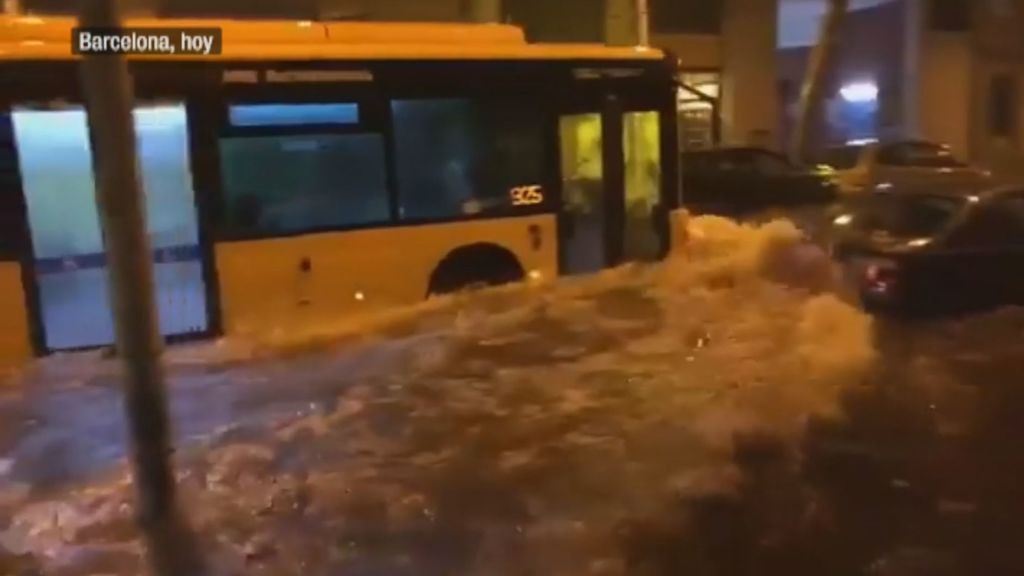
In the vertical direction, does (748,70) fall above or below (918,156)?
above

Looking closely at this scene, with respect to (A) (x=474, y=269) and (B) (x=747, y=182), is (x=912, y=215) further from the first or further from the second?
(B) (x=747, y=182)

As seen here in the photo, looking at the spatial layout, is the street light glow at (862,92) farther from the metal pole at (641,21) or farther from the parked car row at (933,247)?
the parked car row at (933,247)

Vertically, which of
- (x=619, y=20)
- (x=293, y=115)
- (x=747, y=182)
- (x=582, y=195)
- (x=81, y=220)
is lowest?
(x=747, y=182)

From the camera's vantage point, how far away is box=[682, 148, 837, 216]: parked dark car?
1005 inches

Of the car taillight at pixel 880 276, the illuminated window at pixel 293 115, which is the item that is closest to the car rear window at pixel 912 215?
the car taillight at pixel 880 276

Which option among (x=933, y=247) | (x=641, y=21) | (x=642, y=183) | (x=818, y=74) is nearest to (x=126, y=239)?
(x=642, y=183)

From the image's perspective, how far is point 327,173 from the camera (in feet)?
34.6

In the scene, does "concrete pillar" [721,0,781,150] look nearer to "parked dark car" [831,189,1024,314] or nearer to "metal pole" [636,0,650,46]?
"metal pole" [636,0,650,46]

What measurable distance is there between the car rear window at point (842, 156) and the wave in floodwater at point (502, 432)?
21493mm

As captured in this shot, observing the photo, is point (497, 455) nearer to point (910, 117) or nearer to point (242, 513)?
point (242, 513)

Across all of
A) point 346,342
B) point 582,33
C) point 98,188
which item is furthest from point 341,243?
point 582,33

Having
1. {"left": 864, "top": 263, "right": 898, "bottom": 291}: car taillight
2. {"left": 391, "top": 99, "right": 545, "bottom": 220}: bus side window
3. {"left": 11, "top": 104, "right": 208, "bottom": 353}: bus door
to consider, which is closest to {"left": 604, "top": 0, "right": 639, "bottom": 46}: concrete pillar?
{"left": 864, "top": 263, "right": 898, "bottom": 291}: car taillight

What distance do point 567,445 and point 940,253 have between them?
5.10m

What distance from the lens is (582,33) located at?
2841cm
